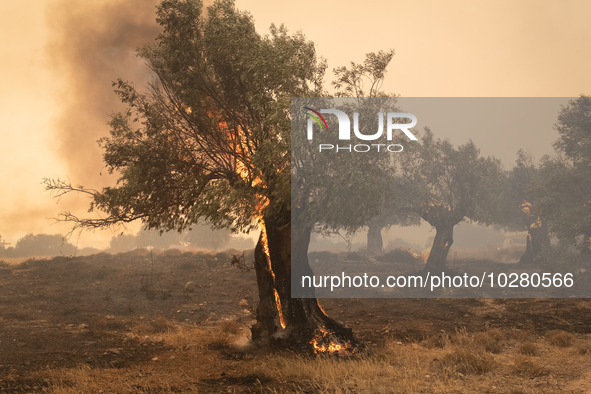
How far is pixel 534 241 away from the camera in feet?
173

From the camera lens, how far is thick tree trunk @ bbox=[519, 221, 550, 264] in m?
52.1

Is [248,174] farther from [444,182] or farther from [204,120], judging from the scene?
[444,182]

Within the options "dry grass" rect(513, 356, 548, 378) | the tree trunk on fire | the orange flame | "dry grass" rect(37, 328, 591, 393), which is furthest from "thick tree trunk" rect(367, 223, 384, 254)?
"dry grass" rect(513, 356, 548, 378)

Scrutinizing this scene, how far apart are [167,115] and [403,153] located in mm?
27351

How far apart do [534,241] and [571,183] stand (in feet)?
42.9

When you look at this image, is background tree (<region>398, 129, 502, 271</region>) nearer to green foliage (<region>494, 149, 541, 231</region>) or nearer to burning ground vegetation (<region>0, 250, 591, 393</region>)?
green foliage (<region>494, 149, 541, 231</region>)

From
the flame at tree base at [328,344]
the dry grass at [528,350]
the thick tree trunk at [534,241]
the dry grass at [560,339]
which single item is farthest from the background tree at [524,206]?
the flame at tree base at [328,344]

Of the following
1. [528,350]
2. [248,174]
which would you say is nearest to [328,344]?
[248,174]

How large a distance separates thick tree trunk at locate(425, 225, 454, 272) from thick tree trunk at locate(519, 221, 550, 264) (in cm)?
1198

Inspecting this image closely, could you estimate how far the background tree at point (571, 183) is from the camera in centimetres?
3894

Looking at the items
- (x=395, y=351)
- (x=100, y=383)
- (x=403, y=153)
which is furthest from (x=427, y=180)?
(x=100, y=383)

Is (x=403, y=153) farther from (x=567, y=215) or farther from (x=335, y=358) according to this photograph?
(x=335, y=358)

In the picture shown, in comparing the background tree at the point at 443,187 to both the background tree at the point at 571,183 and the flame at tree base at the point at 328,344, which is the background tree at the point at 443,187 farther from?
the flame at tree base at the point at 328,344

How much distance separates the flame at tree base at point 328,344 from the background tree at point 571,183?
90.8 feet
